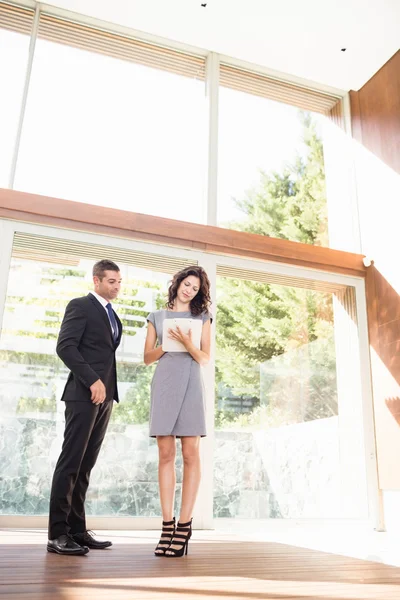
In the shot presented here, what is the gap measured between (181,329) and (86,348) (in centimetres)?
49

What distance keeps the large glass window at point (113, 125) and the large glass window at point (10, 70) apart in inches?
3.9

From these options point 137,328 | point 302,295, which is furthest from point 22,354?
point 302,295

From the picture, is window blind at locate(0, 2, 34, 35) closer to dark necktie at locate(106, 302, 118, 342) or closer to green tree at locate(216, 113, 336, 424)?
green tree at locate(216, 113, 336, 424)

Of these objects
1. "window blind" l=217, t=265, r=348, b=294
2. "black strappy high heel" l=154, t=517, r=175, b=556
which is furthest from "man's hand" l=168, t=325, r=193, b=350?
"window blind" l=217, t=265, r=348, b=294

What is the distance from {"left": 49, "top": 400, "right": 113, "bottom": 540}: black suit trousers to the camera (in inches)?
98.3

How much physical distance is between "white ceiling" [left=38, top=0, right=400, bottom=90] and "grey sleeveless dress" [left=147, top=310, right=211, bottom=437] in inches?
136

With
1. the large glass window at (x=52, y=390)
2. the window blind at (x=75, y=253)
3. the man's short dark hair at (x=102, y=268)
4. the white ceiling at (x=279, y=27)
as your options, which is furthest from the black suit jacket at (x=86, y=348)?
the white ceiling at (x=279, y=27)

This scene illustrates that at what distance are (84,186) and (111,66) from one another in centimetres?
130

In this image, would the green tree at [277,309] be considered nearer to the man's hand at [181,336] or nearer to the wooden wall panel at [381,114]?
the wooden wall panel at [381,114]

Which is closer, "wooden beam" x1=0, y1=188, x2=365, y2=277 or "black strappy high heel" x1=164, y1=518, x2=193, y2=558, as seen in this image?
"black strappy high heel" x1=164, y1=518, x2=193, y2=558

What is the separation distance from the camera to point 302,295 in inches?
194

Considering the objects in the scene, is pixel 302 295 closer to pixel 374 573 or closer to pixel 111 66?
pixel 111 66

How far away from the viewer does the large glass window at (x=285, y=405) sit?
13.9 feet

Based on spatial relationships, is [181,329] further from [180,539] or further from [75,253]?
[75,253]
